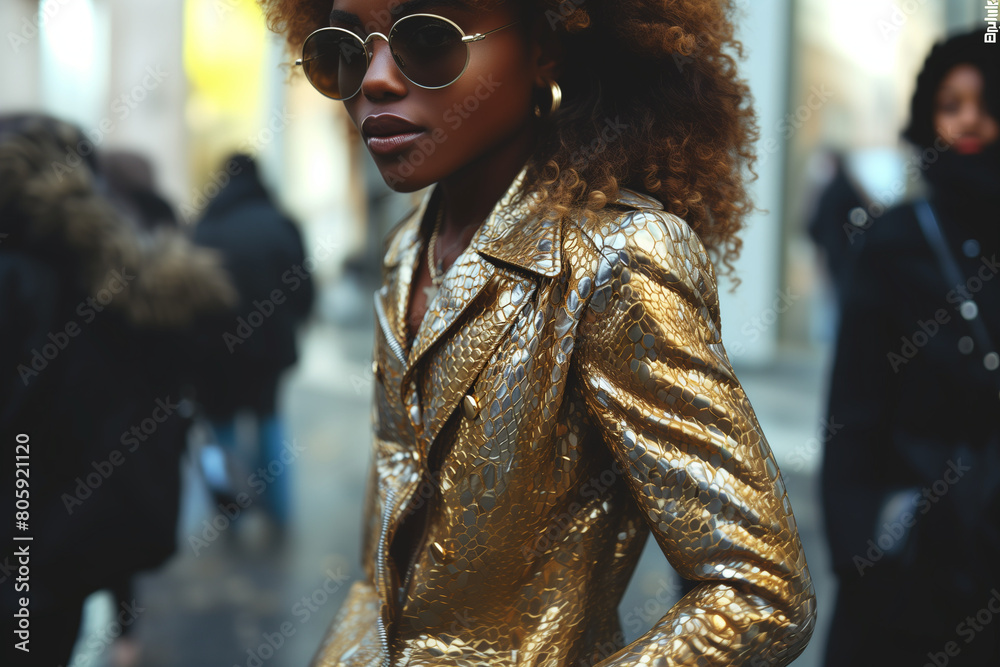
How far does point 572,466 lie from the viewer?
127 centimetres

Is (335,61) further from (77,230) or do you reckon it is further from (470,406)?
(77,230)

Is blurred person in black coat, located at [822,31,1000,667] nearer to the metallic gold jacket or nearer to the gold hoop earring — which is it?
the metallic gold jacket

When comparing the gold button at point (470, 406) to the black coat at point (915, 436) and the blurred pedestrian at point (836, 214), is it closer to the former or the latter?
the black coat at point (915, 436)

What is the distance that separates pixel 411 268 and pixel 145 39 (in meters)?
5.21

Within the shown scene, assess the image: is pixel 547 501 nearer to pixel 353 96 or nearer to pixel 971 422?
pixel 353 96

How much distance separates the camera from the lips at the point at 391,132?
1.29m

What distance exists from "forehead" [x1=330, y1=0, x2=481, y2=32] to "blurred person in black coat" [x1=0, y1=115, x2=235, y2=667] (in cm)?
218

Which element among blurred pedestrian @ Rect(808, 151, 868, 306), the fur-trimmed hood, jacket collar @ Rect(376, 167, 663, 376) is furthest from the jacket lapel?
blurred pedestrian @ Rect(808, 151, 868, 306)

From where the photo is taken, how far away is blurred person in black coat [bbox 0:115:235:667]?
2902 mm

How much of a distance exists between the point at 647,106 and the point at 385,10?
44 cm

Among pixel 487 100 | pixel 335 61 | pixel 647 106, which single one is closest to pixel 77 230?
pixel 335 61

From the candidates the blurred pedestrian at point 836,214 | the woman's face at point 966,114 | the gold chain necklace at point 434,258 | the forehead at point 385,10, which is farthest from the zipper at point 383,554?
the blurred pedestrian at point 836,214

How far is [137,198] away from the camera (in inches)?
148

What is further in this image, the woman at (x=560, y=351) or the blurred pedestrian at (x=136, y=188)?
the blurred pedestrian at (x=136, y=188)
